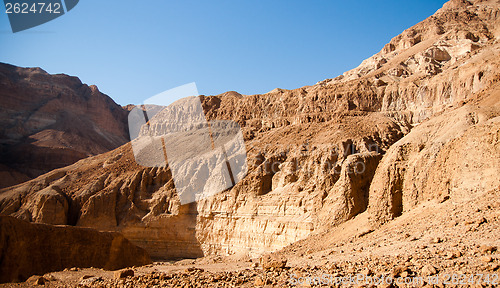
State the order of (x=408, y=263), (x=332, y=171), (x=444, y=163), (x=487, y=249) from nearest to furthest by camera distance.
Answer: (x=487, y=249)
(x=408, y=263)
(x=444, y=163)
(x=332, y=171)

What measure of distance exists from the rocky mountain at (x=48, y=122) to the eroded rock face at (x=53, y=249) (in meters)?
46.0

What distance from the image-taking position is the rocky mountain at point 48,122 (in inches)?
2665

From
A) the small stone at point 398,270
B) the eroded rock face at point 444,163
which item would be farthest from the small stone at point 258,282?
the eroded rock face at point 444,163

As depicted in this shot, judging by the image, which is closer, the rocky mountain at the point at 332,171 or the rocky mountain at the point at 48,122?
the rocky mountain at the point at 332,171

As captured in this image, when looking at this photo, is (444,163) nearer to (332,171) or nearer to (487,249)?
(487,249)

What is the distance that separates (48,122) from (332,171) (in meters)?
78.1

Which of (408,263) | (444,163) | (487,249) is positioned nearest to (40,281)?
(408,263)

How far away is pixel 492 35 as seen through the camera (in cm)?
4291

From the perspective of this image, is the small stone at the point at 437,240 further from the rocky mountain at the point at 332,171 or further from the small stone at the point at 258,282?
the small stone at the point at 258,282

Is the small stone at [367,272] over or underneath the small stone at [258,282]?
underneath

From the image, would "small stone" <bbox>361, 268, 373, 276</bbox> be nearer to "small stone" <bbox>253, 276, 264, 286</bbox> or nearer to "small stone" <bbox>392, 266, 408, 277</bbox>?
"small stone" <bbox>392, 266, 408, 277</bbox>

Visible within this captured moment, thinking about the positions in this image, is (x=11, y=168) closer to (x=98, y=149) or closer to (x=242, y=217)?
(x=98, y=149)

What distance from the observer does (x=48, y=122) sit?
274 feet

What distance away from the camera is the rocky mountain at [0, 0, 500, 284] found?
15.5 m
